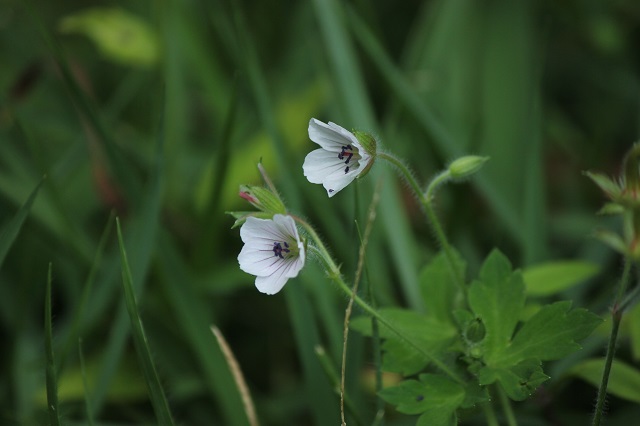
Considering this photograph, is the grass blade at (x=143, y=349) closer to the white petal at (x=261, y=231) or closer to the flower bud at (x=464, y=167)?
the white petal at (x=261, y=231)

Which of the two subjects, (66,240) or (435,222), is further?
(66,240)

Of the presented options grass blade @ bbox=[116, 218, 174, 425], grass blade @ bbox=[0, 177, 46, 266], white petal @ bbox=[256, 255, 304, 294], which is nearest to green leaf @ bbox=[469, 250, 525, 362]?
white petal @ bbox=[256, 255, 304, 294]

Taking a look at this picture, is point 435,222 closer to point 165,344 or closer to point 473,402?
point 473,402

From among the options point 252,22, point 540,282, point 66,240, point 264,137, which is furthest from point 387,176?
point 252,22

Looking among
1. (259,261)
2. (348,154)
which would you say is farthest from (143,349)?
(348,154)

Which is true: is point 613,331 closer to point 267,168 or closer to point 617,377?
point 617,377

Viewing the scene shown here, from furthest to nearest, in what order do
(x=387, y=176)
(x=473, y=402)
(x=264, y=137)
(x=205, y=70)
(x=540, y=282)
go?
1. (x=205, y=70)
2. (x=264, y=137)
3. (x=387, y=176)
4. (x=540, y=282)
5. (x=473, y=402)

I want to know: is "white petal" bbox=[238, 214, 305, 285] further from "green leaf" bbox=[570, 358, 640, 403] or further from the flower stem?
"green leaf" bbox=[570, 358, 640, 403]
